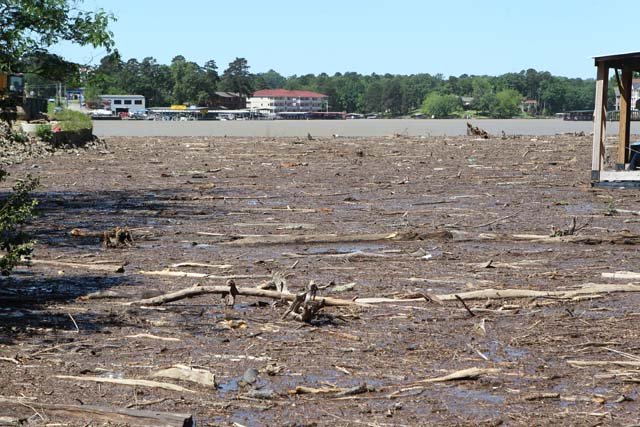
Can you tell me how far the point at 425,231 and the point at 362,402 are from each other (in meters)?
8.07

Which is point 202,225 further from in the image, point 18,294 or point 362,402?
point 362,402

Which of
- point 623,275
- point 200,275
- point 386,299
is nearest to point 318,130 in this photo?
point 200,275

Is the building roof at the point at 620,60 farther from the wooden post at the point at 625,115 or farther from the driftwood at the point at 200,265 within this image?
the driftwood at the point at 200,265

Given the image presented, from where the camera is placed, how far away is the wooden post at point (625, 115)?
930 inches

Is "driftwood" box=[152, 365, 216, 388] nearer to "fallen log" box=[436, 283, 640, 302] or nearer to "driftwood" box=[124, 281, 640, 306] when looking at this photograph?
"driftwood" box=[124, 281, 640, 306]

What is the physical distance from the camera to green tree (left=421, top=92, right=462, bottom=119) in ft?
589

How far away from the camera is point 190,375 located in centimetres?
780

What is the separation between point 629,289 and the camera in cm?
1098

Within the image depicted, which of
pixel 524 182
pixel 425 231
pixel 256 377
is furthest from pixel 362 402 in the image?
pixel 524 182

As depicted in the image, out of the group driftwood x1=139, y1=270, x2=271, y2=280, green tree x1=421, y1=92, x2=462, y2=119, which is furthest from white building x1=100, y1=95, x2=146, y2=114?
driftwood x1=139, y1=270, x2=271, y2=280

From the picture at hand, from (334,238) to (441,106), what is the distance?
170703mm

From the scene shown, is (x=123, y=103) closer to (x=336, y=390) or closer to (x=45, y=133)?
(x=45, y=133)

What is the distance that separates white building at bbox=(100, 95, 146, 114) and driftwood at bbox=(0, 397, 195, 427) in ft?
514

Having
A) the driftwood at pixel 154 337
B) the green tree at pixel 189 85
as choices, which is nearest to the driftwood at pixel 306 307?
the driftwood at pixel 154 337
